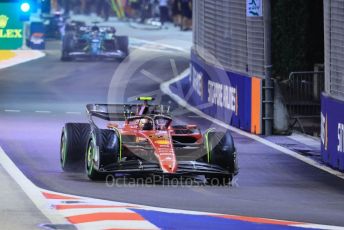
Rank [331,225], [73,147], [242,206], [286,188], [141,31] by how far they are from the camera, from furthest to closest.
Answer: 1. [141,31]
2. [73,147]
3. [286,188]
4. [242,206]
5. [331,225]

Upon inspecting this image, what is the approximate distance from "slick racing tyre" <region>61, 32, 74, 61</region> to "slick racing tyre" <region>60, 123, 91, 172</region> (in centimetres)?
2999

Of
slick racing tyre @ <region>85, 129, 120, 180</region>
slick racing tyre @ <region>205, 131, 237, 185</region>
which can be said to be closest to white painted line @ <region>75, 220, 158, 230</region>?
slick racing tyre @ <region>85, 129, 120, 180</region>

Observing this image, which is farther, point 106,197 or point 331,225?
point 106,197

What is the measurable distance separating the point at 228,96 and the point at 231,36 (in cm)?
275

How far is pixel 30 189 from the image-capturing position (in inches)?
724

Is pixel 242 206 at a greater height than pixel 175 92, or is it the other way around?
pixel 242 206

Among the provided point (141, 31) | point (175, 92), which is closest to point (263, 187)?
point (175, 92)

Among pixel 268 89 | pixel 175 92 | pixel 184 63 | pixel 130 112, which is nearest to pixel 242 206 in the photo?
pixel 130 112

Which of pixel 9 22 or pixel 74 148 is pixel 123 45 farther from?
pixel 74 148

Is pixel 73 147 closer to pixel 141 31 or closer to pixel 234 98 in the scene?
pixel 234 98

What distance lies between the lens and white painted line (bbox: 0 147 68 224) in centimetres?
1558

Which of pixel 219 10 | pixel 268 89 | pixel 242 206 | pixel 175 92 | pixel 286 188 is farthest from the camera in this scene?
pixel 175 92

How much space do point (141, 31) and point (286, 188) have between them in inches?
2196

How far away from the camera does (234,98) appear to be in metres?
30.0
